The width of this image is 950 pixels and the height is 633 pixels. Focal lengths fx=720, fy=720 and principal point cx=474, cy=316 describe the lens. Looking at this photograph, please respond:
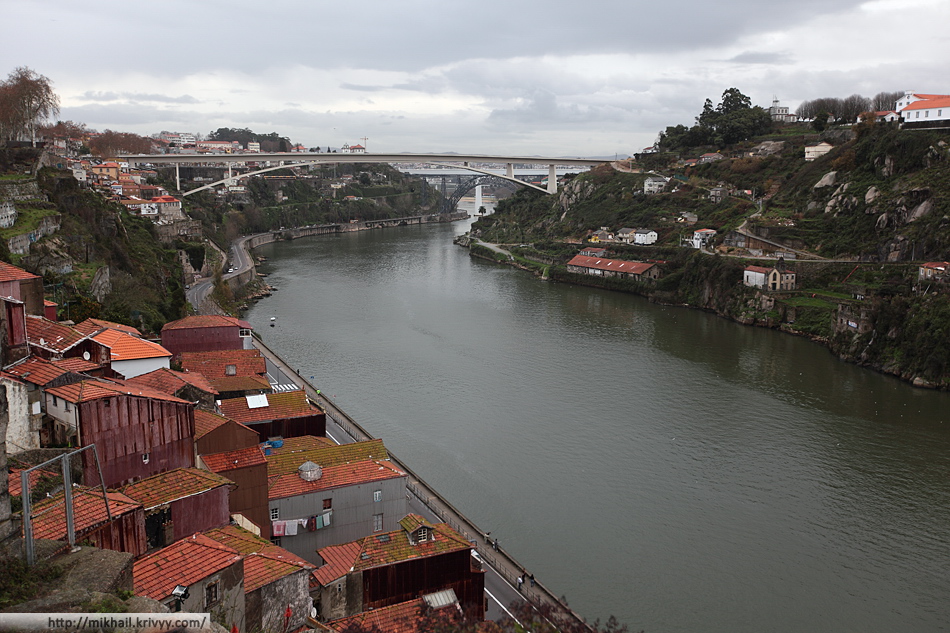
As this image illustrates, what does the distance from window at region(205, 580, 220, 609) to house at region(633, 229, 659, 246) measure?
14.2 metres

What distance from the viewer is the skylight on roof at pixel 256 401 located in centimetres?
527

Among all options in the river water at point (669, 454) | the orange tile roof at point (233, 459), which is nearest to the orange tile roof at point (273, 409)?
the river water at point (669, 454)

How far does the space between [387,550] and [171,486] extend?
1.10 metres

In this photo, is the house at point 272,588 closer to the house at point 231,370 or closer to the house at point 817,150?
the house at point 231,370

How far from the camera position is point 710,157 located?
1936cm

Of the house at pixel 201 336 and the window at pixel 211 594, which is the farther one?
the house at pixel 201 336

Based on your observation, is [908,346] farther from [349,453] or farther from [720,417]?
[349,453]

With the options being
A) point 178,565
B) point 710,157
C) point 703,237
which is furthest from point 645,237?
point 178,565

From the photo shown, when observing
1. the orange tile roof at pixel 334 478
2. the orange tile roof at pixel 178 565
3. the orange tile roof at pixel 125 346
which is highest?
the orange tile roof at pixel 125 346

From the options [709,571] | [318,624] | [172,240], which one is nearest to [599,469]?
[709,571]

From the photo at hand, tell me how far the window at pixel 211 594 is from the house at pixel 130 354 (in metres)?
2.23

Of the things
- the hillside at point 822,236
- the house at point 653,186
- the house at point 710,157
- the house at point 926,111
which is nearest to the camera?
the hillside at point 822,236

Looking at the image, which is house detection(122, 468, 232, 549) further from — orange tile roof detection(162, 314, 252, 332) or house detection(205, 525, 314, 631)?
orange tile roof detection(162, 314, 252, 332)

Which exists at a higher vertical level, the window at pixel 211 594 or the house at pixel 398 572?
the window at pixel 211 594
